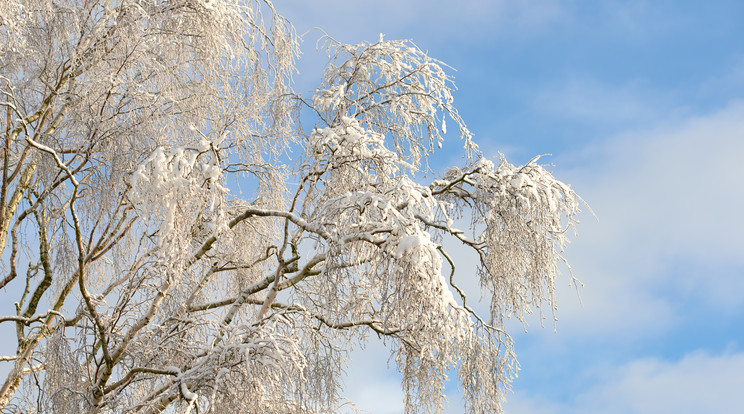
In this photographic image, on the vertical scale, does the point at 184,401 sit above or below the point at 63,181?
below

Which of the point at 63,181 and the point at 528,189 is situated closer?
the point at 528,189

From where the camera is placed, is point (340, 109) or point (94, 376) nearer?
point (94, 376)

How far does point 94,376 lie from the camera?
498 centimetres

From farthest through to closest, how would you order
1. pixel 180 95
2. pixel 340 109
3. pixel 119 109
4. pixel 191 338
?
1. pixel 180 95
2. pixel 340 109
3. pixel 119 109
4. pixel 191 338

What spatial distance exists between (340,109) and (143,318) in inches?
86.6

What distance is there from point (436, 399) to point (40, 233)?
3.74 metres

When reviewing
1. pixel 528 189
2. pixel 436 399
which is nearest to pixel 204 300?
pixel 436 399

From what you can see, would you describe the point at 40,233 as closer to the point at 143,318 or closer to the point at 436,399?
the point at 143,318

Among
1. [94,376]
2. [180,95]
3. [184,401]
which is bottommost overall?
[184,401]

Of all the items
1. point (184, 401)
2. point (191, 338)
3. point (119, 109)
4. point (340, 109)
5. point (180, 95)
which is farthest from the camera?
point (180, 95)

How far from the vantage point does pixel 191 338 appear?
4.98 metres

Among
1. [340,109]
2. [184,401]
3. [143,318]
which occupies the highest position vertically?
[340,109]

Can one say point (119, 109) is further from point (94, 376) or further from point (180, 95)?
point (94, 376)

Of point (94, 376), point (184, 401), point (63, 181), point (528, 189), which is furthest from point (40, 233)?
point (528, 189)
